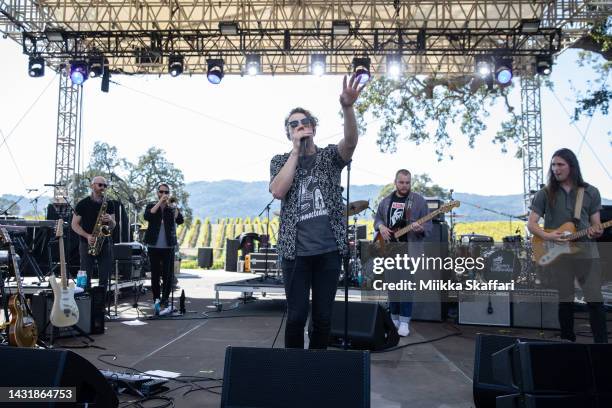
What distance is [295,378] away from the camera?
240 centimetres

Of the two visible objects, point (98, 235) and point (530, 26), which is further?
point (530, 26)

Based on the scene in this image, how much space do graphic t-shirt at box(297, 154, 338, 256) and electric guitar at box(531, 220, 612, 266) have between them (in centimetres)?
266

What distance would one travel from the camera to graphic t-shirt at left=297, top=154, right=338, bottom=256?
9.41 feet

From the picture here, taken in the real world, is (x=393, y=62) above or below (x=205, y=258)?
above

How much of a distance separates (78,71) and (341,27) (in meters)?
6.65

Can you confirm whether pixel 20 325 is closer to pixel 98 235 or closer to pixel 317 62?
pixel 98 235

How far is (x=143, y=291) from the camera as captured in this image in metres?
11.3

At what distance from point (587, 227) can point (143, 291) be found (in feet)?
30.8

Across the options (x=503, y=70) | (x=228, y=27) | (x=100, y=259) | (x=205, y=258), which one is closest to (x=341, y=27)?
(x=228, y=27)

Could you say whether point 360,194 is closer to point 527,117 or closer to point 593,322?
point 527,117

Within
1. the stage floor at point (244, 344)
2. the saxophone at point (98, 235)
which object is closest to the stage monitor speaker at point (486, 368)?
the stage floor at point (244, 344)

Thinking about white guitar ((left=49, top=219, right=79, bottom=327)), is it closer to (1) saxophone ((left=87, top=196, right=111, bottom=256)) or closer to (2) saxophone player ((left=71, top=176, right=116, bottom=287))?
(1) saxophone ((left=87, top=196, right=111, bottom=256))

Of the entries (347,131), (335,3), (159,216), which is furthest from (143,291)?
(347,131)

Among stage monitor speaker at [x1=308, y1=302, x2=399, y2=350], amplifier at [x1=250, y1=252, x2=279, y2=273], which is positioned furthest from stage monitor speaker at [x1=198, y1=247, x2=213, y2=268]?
stage monitor speaker at [x1=308, y1=302, x2=399, y2=350]
